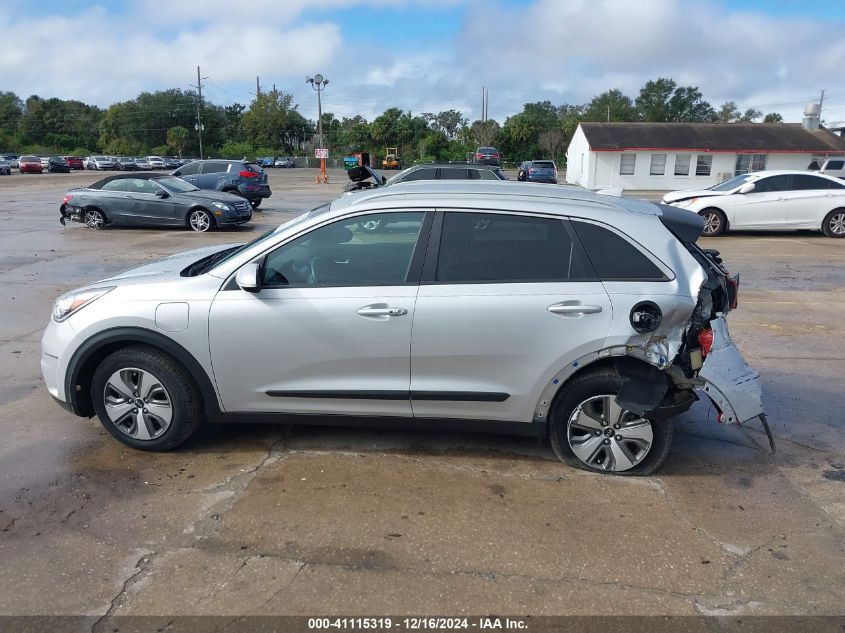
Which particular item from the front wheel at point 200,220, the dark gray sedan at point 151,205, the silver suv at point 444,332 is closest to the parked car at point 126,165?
the dark gray sedan at point 151,205

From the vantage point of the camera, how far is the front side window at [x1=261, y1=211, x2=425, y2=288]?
4121mm

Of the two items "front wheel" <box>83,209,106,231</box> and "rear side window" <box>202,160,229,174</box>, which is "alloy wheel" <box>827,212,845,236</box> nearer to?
"rear side window" <box>202,160,229,174</box>

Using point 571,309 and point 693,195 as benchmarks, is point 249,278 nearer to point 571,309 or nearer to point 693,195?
point 571,309

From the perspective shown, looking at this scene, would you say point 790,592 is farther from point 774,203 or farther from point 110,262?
point 774,203

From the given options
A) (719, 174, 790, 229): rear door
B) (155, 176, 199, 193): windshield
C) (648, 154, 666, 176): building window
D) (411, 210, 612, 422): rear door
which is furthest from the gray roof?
(411, 210, 612, 422): rear door

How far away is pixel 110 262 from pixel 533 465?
1006cm

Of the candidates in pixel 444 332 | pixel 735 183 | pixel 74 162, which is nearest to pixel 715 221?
pixel 735 183

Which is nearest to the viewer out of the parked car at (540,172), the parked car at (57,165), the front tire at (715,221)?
the front tire at (715,221)

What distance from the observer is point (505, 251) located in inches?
160

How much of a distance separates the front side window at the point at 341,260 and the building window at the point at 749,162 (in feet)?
141

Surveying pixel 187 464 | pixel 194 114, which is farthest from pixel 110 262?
pixel 194 114

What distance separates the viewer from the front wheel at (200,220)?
637 inches

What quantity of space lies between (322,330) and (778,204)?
14644 mm

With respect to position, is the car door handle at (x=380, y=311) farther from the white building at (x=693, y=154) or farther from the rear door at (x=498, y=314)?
the white building at (x=693, y=154)
